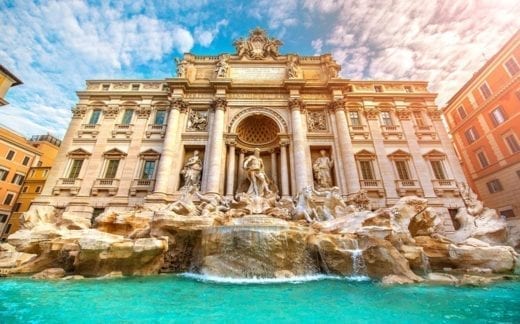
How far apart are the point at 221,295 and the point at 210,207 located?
6.72 metres

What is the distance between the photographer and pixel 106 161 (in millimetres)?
16172

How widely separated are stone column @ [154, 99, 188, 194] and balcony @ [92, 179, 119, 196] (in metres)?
3.30

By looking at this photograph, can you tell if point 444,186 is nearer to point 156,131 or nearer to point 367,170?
point 367,170

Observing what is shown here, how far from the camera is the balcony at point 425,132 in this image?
17.5 meters

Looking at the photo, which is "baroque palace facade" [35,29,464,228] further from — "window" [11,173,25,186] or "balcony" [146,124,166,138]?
"window" [11,173,25,186]

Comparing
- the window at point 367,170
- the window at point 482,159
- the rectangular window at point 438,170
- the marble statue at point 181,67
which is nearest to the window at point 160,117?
the marble statue at point 181,67

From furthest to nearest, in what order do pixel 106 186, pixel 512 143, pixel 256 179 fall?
pixel 512 143
pixel 106 186
pixel 256 179

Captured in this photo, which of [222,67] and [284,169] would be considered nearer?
[284,169]

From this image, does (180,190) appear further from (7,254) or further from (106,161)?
(7,254)

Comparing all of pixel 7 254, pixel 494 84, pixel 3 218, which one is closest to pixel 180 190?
pixel 7 254

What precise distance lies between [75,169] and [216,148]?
35.6 ft

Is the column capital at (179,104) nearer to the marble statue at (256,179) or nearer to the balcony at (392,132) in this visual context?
the marble statue at (256,179)

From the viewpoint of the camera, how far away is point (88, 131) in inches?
675

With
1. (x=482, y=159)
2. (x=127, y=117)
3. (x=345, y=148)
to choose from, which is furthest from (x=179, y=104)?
(x=482, y=159)
